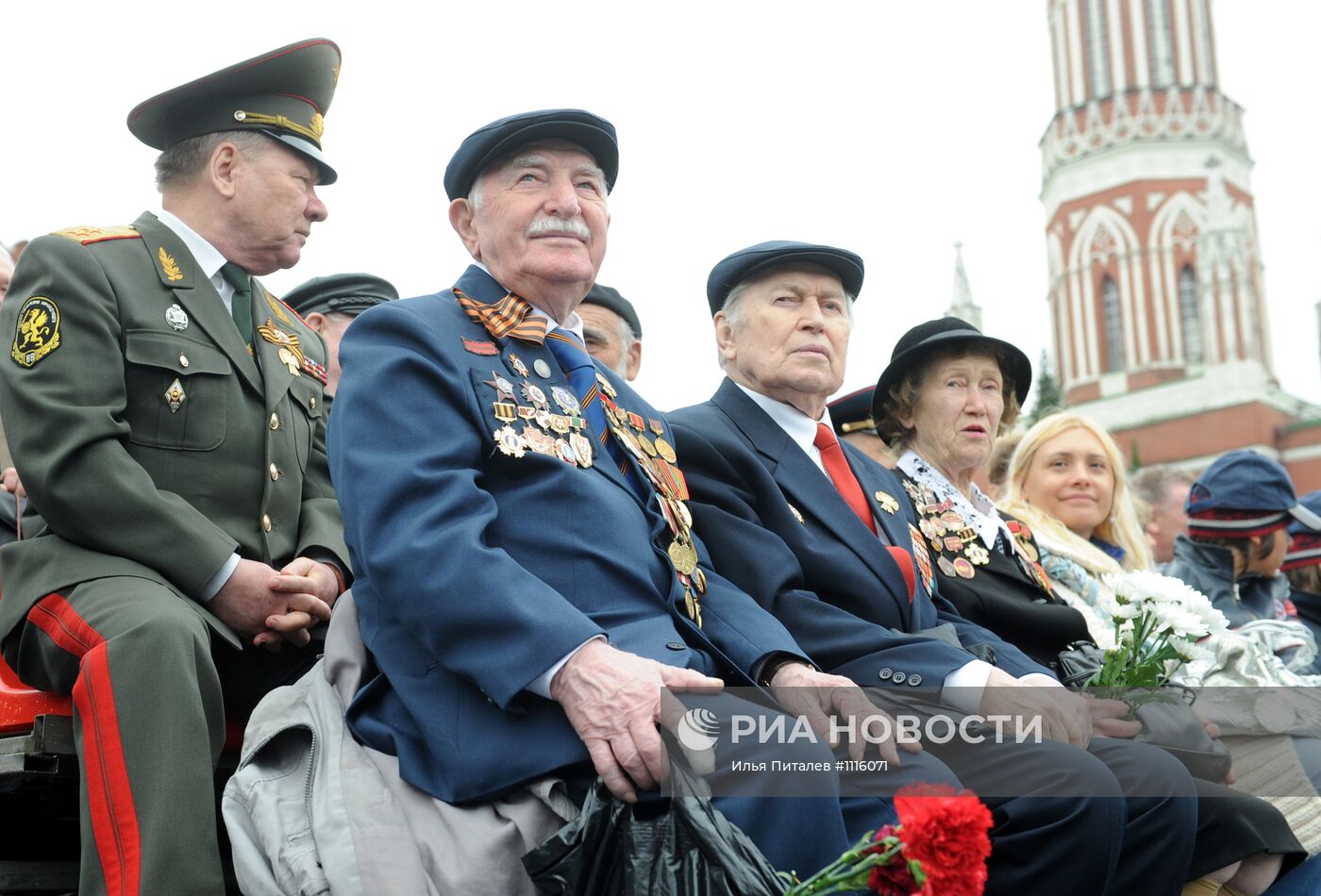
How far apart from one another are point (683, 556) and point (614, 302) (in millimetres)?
2628

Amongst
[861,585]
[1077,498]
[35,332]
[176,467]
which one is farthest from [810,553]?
[1077,498]

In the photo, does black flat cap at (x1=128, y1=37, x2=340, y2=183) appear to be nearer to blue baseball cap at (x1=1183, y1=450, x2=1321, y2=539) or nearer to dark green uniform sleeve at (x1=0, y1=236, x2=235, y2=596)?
dark green uniform sleeve at (x1=0, y1=236, x2=235, y2=596)

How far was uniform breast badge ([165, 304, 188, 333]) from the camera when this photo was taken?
3.64 meters

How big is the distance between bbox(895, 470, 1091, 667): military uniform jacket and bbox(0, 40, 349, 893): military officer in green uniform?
1821 mm

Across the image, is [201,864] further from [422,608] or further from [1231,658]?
[1231,658]

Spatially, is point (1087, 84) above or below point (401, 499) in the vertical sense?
above

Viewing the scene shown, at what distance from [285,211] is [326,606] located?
3.79 feet

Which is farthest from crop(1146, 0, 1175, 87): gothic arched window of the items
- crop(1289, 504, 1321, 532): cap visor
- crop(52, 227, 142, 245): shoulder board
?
crop(52, 227, 142, 245): shoulder board

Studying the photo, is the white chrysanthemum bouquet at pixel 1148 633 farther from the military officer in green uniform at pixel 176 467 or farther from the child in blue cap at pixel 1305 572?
the child in blue cap at pixel 1305 572

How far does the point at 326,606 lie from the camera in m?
3.58

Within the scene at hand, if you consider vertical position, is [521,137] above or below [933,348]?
above

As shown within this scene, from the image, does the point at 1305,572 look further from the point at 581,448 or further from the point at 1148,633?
the point at 581,448

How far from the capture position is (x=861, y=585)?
3.78m

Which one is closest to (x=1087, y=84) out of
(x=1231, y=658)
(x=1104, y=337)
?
(x=1104, y=337)
